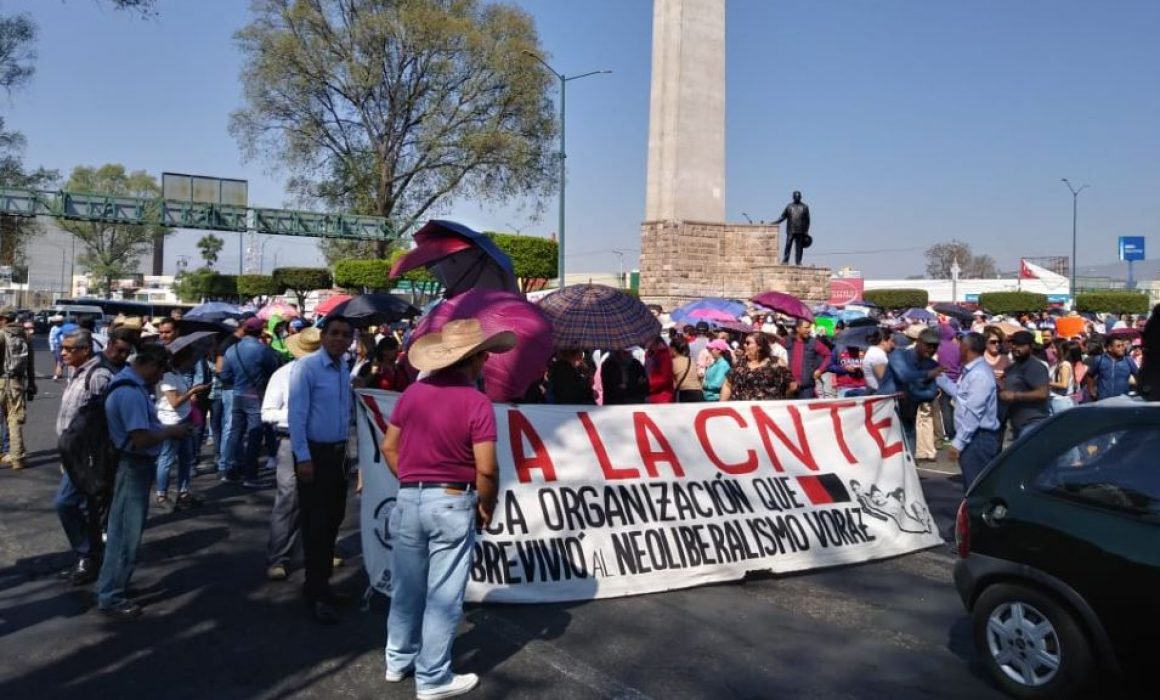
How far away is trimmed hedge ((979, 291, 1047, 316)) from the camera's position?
42.7 m

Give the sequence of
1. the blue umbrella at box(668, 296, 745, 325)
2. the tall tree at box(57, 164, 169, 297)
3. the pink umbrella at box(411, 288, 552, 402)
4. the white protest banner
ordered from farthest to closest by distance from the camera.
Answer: the tall tree at box(57, 164, 169, 297), the blue umbrella at box(668, 296, 745, 325), the pink umbrella at box(411, 288, 552, 402), the white protest banner

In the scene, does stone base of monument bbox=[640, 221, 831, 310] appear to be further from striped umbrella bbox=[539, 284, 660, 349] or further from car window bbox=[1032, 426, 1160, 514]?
car window bbox=[1032, 426, 1160, 514]

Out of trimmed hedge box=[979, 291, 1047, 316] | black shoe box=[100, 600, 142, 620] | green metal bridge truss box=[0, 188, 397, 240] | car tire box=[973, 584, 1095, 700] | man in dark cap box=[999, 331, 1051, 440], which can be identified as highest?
green metal bridge truss box=[0, 188, 397, 240]

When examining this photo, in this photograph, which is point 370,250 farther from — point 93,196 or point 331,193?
point 93,196

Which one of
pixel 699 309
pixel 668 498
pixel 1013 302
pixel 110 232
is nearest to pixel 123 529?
pixel 668 498

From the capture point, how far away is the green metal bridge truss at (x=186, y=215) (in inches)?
1772

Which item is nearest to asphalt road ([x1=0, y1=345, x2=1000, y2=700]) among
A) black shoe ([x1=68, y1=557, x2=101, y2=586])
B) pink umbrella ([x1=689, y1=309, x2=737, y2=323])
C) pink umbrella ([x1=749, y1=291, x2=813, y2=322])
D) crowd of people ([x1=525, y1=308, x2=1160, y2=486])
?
black shoe ([x1=68, y1=557, x2=101, y2=586])

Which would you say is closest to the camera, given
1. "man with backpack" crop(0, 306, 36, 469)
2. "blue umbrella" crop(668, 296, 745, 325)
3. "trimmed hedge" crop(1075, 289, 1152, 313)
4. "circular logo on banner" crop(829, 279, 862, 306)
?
"man with backpack" crop(0, 306, 36, 469)

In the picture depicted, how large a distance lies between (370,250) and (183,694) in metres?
49.6

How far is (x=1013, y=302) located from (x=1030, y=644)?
42754 millimetres

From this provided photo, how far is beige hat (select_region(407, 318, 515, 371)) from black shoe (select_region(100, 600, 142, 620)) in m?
2.65

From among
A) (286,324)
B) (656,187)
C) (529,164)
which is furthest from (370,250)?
(286,324)

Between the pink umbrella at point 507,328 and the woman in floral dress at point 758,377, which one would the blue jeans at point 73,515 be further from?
the woman in floral dress at point 758,377

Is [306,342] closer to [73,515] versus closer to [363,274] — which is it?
[73,515]
